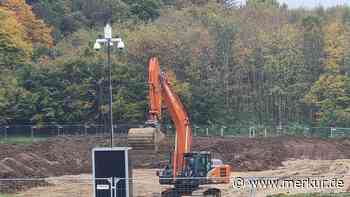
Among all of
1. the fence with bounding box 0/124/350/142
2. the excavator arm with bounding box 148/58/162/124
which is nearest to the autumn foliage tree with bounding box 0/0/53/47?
the fence with bounding box 0/124/350/142

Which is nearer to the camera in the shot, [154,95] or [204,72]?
[154,95]

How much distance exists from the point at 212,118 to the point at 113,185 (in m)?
46.9

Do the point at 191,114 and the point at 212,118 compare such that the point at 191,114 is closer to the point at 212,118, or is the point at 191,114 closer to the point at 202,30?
the point at 212,118

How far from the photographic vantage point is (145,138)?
2681cm

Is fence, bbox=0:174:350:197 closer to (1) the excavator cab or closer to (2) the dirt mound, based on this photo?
(1) the excavator cab

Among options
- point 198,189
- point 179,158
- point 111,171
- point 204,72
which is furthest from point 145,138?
point 204,72

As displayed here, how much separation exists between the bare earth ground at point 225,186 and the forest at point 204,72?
1699 cm

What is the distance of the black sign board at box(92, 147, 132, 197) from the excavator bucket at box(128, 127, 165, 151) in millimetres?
6243

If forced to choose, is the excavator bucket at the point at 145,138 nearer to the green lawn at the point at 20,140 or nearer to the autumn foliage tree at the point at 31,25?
the green lawn at the point at 20,140

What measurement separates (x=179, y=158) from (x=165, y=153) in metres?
22.3

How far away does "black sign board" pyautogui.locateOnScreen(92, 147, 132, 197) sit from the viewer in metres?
19.8

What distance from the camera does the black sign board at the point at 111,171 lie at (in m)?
19.8

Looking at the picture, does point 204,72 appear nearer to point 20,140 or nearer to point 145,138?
point 20,140

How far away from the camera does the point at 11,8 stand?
8712cm
